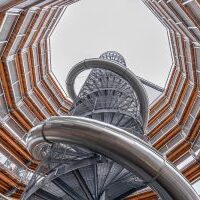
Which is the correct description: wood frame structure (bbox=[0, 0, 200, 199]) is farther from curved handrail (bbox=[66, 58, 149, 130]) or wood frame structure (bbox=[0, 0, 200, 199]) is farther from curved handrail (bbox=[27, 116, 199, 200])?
curved handrail (bbox=[27, 116, 199, 200])

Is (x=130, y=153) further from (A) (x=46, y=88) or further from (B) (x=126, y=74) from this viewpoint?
(A) (x=46, y=88)

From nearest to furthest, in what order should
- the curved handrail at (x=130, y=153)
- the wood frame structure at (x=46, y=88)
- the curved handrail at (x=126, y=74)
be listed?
the curved handrail at (x=130, y=153) < the curved handrail at (x=126, y=74) < the wood frame structure at (x=46, y=88)

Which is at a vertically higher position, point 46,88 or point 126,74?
point 46,88

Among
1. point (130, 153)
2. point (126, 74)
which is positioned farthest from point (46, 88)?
point (130, 153)

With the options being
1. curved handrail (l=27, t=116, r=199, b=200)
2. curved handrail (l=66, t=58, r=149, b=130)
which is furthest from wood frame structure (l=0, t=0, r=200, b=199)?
curved handrail (l=27, t=116, r=199, b=200)

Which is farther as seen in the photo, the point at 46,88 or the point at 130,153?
the point at 46,88

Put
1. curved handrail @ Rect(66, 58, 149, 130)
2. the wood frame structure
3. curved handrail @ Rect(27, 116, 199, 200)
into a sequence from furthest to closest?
the wood frame structure → curved handrail @ Rect(66, 58, 149, 130) → curved handrail @ Rect(27, 116, 199, 200)

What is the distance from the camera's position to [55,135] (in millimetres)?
6562

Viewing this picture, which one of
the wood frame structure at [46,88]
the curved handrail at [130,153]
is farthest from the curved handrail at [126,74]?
the curved handrail at [130,153]

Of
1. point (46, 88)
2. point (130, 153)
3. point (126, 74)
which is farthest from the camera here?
point (46, 88)

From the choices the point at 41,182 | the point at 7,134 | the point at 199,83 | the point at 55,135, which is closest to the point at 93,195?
the point at 41,182

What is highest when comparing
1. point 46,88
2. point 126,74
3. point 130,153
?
point 46,88

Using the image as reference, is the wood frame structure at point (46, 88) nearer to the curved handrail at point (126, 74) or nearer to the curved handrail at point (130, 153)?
the curved handrail at point (126, 74)

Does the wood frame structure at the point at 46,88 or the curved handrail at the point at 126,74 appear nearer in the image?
the curved handrail at the point at 126,74
